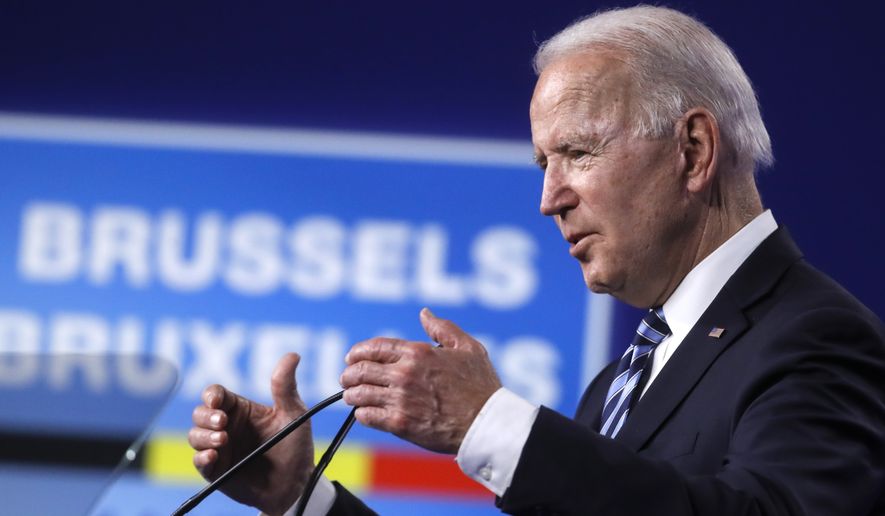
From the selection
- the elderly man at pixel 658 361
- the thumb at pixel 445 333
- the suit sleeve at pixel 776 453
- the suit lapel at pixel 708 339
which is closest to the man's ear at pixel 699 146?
the elderly man at pixel 658 361

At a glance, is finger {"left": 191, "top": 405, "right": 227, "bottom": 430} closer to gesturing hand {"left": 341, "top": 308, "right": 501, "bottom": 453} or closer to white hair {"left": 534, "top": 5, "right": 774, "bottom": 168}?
gesturing hand {"left": 341, "top": 308, "right": 501, "bottom": 453}

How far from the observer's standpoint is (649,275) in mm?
1549

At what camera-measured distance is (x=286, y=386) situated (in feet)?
5.11

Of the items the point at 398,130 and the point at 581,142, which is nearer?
the point at 581,142

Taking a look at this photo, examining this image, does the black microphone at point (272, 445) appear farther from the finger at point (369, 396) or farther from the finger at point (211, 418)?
the finger at point (211, 418)

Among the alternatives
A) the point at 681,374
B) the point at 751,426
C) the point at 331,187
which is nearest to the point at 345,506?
the point at 681,374

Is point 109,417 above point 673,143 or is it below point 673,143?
below

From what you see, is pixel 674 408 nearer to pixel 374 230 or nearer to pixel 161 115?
pixel 374 230

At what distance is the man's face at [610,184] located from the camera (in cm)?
151

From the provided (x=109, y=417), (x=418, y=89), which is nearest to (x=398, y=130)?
(x=418, y=89)

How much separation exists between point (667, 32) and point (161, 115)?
1.79 m

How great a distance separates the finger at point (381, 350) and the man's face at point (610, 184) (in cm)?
49

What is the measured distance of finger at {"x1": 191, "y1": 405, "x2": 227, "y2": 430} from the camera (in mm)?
1456

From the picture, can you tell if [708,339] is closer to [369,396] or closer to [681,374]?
[681,374]
